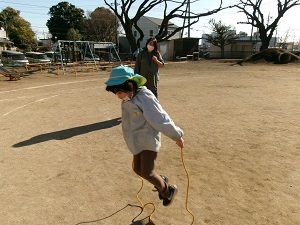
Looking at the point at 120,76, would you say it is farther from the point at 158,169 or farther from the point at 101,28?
the point at 101,28

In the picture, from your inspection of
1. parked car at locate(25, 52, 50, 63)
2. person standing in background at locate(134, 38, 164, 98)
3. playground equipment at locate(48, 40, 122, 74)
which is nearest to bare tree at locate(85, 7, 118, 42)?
playground equipment at locate(48, 40, 122, 74)

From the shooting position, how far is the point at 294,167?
342cm

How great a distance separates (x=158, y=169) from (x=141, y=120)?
1.45m

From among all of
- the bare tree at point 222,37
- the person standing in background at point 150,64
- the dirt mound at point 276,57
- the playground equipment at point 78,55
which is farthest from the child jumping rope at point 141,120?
the bare tree at point 222,37

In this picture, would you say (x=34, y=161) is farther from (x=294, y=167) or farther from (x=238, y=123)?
(x=238, y=123)

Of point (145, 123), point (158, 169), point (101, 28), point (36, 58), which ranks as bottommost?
point (158, 169)

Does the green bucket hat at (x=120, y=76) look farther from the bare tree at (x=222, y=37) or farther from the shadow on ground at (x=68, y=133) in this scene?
the bare tree at (x=222, y=37)

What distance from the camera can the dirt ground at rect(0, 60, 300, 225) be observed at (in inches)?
100

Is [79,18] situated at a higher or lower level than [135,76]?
higher

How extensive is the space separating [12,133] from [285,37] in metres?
74.0

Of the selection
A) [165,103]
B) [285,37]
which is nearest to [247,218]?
[165,103]

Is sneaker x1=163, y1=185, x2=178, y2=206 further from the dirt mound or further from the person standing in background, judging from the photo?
the dirt mound

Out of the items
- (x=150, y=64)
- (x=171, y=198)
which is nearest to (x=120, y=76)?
(x=171, y=198)

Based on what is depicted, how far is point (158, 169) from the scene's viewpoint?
11.3 feet
